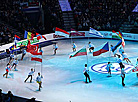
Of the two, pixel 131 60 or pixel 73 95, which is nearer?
pixel 73 95

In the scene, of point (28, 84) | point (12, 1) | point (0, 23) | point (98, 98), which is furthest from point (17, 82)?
point (12, 1)

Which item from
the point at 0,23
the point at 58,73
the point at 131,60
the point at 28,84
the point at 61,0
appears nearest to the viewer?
the point at 28,84

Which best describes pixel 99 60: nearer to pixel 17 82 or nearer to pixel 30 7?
pixel 17 82

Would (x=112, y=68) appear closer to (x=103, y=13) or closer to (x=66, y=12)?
(x=103, y=13)

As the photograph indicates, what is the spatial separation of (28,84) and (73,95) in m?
4.15

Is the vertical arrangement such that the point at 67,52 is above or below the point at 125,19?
below

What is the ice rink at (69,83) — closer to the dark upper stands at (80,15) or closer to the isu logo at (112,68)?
the isu logo at (112,68)

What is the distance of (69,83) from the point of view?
71.8 ft

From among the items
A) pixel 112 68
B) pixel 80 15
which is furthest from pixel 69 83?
pixel 80 15

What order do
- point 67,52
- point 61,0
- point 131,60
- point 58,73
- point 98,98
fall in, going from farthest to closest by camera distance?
point 61,0 → point 67,52 → point 131,60 → point 58,73 → point 98,98

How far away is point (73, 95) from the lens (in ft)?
63.4

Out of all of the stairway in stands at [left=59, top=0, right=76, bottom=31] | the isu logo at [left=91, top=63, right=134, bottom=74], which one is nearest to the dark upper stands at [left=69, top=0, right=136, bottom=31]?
the stairway in stands at [left=59, top=0, right=76, bottom=31]

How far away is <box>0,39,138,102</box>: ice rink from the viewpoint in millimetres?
18944

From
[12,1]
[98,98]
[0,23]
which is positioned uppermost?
[12,1]
